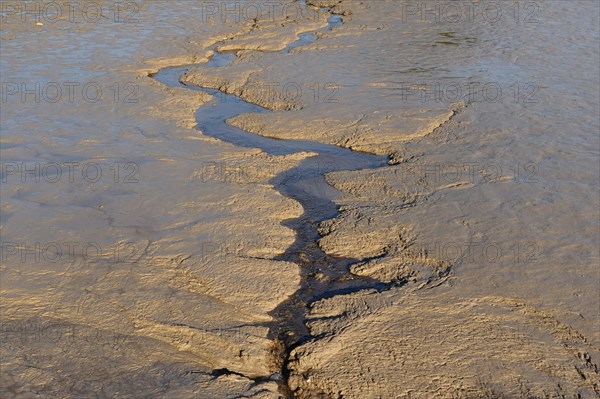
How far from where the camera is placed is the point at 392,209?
4.77m

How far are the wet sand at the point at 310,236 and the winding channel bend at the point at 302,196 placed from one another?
2 cm

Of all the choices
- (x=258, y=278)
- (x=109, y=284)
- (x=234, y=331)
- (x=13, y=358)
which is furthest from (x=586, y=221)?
(x=13, y=358)

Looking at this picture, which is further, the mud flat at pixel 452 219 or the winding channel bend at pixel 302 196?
the winding channel bend at pixel 302 196

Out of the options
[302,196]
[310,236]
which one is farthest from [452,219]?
[302,196]

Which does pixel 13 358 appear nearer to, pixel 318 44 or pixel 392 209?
pixel 392 209

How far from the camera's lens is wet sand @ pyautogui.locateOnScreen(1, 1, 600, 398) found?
326 cm

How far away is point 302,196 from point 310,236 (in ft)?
2.12

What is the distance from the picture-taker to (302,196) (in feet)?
16.7

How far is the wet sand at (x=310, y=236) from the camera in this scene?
10.7ft

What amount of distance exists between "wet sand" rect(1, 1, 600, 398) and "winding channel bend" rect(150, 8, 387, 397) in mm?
20

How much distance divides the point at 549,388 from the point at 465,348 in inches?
18.0

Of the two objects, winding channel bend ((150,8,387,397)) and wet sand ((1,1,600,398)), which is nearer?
wet sand ((1,1,600,398))

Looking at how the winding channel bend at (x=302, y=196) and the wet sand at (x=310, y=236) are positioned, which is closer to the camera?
the wet sand at (x=310, y=236)

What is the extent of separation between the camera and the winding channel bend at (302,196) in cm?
368
